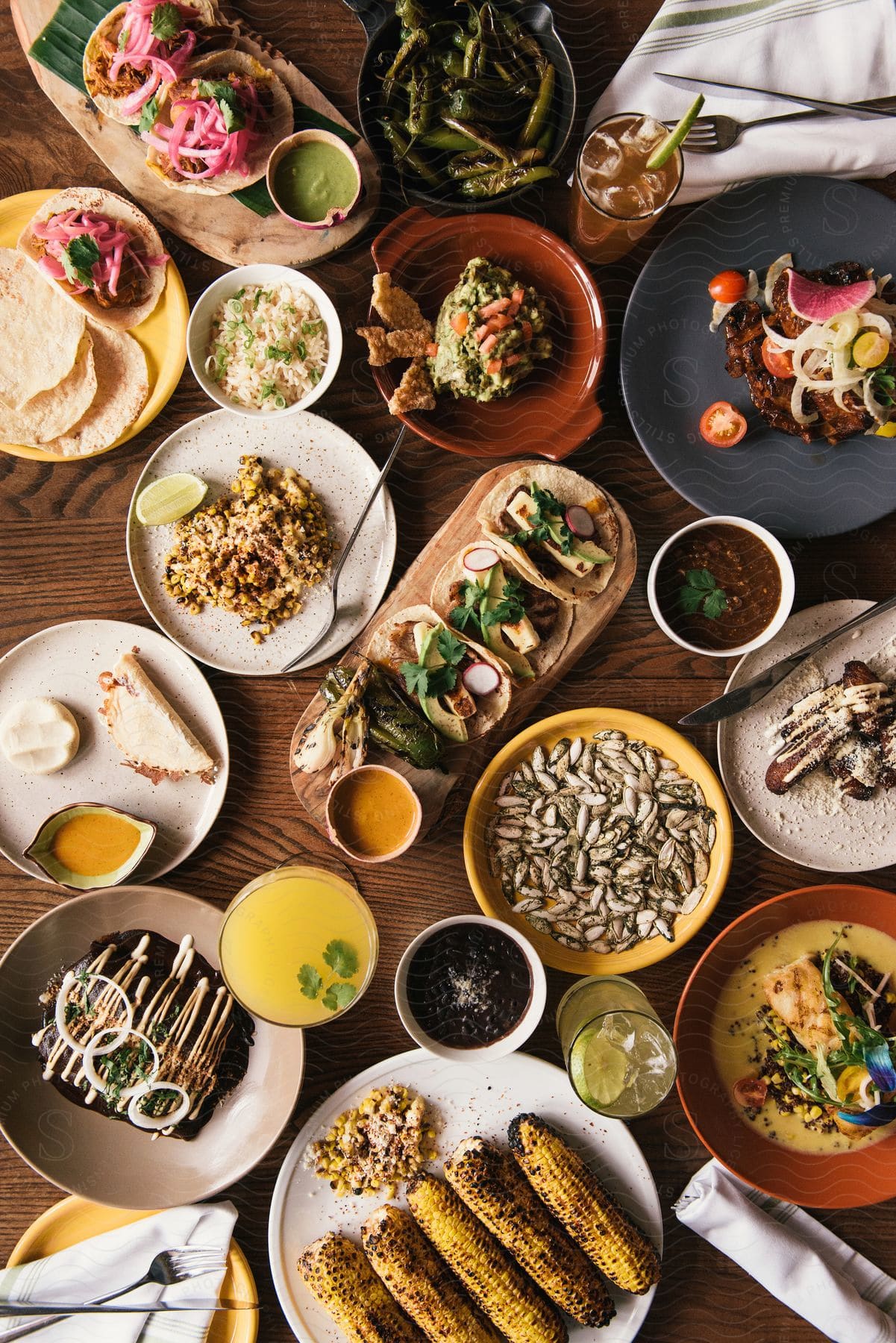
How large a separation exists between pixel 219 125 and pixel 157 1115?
3085mm

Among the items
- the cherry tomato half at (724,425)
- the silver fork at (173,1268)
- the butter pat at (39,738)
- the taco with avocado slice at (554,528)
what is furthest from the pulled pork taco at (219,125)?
the silver fork at (173,1268)

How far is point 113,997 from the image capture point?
268 cm

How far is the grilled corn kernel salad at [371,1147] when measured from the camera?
105 inches

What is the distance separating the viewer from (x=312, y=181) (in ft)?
8.42

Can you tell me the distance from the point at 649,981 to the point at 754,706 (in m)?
0.99

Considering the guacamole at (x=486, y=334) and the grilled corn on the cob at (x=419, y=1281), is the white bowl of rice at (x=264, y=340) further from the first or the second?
the grilled corn on the cob at (x=419, y=1281)

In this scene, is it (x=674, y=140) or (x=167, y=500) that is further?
(x=167, y=500)

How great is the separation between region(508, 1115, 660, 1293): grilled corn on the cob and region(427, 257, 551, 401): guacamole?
2366 mm

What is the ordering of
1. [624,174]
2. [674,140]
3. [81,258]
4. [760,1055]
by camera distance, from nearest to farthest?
[674,140] < [624,174] < [81,258] < [760,1055]

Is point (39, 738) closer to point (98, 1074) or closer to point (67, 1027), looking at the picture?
point (67, 1027)

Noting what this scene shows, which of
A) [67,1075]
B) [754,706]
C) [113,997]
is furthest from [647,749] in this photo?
[67,1075]

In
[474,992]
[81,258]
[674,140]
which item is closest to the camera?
[674,140]

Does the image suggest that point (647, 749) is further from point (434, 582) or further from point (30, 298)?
point (30, 298)

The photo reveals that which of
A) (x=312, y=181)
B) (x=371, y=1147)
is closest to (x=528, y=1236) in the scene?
(x=371, y=1147)
